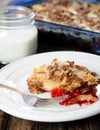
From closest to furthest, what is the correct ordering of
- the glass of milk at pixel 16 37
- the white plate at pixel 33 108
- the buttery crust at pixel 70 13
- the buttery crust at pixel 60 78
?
the white plate at pixel 33 108
the buttery crust at pixel 60 78
the glass of milk at pixel 16 37
the buttery crust at pixel 70 13

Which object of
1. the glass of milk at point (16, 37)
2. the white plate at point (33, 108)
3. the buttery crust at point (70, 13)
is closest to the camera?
the white plate at point (33, 108)

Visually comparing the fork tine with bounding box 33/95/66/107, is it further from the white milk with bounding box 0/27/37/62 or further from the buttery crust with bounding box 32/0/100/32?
the buttery crust with bounding box 32/0/100/32

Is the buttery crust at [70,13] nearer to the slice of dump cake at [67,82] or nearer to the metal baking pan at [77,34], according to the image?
the metal baking pan at [77,34]

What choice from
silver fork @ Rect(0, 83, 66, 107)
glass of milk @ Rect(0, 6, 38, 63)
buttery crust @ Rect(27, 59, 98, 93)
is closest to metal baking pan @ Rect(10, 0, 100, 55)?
glass of milk @ Rect(0, 6, 38, 63)

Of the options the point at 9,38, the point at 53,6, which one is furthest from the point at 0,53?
the point at 53,6

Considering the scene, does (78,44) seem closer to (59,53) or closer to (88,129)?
(59,53)

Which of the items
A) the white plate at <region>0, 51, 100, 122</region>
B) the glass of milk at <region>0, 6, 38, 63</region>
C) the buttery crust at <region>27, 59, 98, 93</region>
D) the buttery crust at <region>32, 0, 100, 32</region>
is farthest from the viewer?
the buttery crust at <region>32, 0, 100, 32</region>

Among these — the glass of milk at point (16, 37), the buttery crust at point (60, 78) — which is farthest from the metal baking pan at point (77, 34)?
the buttery crust at point (60, 78)
